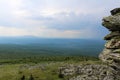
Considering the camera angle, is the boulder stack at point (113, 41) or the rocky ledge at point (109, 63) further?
the boulder stack at point (113, 41)

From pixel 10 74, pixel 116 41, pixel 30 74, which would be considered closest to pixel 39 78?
pixel 30 74

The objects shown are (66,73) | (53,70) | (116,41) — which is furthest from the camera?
(53,70)

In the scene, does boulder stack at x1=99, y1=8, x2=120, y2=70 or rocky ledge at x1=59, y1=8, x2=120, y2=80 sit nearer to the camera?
rocky ledge at x1=59, y1=8, x2=120, y2=80

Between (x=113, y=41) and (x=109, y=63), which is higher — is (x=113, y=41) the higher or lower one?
the higher one

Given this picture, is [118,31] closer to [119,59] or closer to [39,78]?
[119,59]

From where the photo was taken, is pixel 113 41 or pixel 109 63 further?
pixel 113 41

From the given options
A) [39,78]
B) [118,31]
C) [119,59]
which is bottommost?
[39,78]

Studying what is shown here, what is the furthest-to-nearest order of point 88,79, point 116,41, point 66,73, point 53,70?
point 53,70 < point 66,73 < point 116,41 < point 88,79

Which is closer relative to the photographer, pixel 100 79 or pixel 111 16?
pixel 100 79
